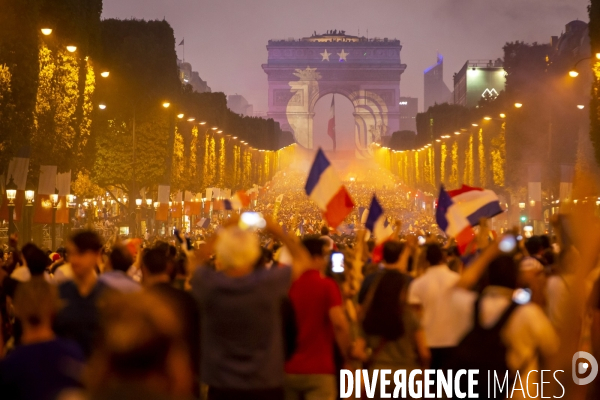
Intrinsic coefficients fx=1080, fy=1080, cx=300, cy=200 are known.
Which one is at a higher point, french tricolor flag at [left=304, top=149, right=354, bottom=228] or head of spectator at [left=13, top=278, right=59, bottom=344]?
french tricolor flag at [left=304, top=149, right=354, bottom=228]

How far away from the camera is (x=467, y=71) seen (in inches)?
5527

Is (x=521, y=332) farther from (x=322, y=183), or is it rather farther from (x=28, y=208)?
(x=28, y=208)

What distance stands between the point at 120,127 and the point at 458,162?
32.8 metres

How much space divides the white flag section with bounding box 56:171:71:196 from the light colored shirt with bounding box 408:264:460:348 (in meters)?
24.5

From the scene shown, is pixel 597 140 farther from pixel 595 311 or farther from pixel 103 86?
pixel 595 311

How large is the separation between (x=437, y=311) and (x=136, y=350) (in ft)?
14.5

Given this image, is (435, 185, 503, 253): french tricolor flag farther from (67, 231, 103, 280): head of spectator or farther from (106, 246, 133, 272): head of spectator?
(67, 231, 103, 280): head of spectator

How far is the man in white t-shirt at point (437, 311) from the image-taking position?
279 inches

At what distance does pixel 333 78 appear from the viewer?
156875 millimetres

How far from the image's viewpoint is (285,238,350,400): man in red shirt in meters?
6.30

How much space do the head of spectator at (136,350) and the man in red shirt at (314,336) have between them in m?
3.24

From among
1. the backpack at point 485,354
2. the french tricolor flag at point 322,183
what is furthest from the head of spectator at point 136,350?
the french tricolor flag at point 322,183

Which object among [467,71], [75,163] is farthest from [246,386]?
[467,71]

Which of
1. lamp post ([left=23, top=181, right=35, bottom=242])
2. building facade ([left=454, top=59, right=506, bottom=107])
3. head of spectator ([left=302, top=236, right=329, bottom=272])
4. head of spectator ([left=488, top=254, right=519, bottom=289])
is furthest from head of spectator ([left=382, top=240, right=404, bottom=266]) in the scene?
building facade ([left=454, top=59, right=506, bottom=107])
